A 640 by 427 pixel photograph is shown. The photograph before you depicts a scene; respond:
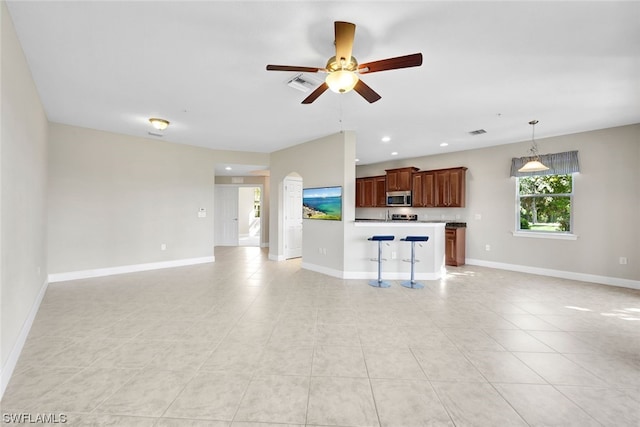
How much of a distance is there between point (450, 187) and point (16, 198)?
7.36 m

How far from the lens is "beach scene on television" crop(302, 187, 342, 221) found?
5.16 meters

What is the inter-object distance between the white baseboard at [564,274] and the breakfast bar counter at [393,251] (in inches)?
78.2

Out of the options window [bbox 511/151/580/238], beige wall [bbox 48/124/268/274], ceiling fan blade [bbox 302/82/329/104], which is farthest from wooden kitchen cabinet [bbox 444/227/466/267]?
beige wall [bbox 48/124/268/274]

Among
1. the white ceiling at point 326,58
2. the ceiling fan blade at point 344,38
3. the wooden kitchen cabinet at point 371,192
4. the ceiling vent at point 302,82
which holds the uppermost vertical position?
the white ceiling at point 326,58

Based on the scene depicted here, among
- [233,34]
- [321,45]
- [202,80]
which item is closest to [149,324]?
[202,80]

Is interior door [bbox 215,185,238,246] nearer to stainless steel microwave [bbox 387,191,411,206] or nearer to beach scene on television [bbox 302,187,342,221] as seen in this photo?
beach scene on television [bbox 302,187,342,221]

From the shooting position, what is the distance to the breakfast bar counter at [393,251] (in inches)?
197

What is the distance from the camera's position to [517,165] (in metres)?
5.75

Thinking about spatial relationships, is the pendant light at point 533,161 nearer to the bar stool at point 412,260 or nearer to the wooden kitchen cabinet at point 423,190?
the wooden kitchen cabinet at point 423,190

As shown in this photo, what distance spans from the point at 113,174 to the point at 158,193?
0.86 metres

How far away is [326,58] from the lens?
2.66 m

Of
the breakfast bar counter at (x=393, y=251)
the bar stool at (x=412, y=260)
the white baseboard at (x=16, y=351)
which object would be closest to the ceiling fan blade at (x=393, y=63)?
the bar stool at (x=412, y=260)

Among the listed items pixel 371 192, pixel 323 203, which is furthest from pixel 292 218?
pixel 371 192

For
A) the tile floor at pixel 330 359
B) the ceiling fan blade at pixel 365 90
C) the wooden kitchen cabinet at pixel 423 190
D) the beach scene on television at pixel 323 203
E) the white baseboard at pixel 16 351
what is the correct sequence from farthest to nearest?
the wooden kitchen cabinet at pixel 423 190
the beach scene on television at pixel 323 203
the ceiling fan blade at pixel 365 90
the white baseboard at pixel 16 351
the tile floor at pixel 330 359
